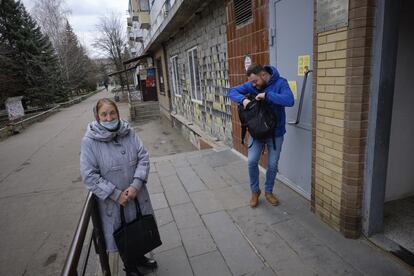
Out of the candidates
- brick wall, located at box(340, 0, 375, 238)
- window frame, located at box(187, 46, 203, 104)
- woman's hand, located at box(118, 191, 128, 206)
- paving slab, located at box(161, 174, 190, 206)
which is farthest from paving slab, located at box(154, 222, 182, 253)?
window frame, located at box(187, 46, 203, 104)

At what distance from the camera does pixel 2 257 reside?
154 inches

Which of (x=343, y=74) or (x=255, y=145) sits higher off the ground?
(x=343, y=74)

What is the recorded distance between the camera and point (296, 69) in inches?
131

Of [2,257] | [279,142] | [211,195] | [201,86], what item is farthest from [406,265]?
[201,86]

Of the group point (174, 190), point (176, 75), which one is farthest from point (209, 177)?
→ point (176, 75)

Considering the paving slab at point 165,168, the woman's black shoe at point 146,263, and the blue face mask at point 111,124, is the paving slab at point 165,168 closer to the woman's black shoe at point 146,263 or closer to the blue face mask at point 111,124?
the woman's black shoe at point 146,263

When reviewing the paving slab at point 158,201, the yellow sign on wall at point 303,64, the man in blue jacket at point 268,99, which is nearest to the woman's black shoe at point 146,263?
the paving slab at point 158,201

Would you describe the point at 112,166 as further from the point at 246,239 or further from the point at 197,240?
the point at 246,239

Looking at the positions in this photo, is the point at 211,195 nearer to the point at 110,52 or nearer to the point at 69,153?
the point at 69,153

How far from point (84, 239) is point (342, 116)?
2.13 m

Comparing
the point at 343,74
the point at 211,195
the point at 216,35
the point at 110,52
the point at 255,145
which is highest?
the point at 110,52

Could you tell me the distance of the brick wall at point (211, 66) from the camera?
5.84m

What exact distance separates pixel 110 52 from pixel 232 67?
3704 centimetres

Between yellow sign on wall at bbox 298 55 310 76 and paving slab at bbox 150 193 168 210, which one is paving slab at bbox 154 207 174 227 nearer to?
paving slab at bbox 150 193 168 210
